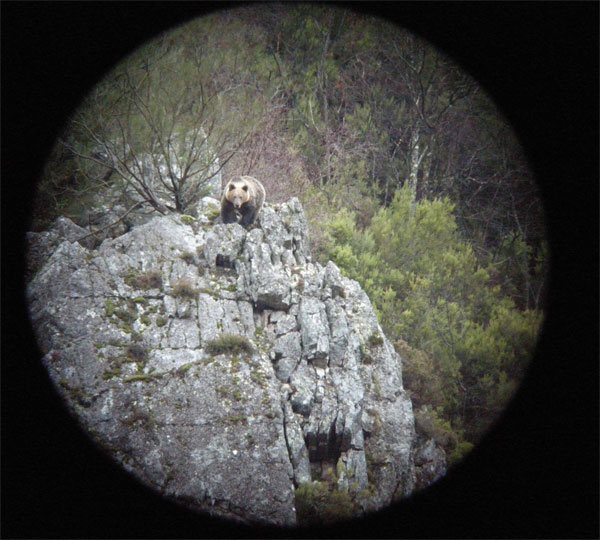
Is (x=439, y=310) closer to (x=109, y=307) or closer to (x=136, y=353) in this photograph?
(x=136, y=353)

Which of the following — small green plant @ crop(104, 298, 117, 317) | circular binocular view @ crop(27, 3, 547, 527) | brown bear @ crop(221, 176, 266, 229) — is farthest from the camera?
brown bear @ crop(221, 176, 266, 229)

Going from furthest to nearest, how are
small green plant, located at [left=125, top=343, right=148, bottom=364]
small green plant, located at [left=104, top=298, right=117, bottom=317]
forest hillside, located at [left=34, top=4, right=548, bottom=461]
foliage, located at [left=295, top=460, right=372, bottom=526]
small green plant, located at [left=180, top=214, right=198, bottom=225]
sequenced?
forest hillside, located at [left=34, top=4, right=548, bottom=461] → small green plant, located at [left=180, top=214, right=198, bottom=225] → small green plant, located at [left=104, top=298, right=117, bottom=317] → small green plant, located at [left=125, top=343, right=148, bottom=364] → foliage, located at [left=295, top=460, right=372, bottom=526]

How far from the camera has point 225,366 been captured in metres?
6.16

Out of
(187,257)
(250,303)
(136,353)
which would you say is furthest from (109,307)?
(250,303)

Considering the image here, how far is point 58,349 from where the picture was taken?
5586mm

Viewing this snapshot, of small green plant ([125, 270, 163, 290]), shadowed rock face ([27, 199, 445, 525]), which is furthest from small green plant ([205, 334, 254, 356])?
small green plant ([125, 270, 163, 290])

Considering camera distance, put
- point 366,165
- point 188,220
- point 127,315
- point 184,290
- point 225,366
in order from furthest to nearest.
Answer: point 366,165 < point 188,220 < point 184,290 < point 127,315 < point 225,366

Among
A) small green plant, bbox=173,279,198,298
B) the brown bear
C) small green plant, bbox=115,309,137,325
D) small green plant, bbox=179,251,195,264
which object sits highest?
the brown bear

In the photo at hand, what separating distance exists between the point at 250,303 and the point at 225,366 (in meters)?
1.36

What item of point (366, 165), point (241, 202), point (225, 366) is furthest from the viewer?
point (366, 165)

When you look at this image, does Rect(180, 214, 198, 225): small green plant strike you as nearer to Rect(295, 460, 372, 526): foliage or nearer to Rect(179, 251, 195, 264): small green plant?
Rect(179, 251, 195, 264): small green plant

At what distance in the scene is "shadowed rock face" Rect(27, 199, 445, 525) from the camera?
5.35 m

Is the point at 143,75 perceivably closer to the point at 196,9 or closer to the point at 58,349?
the point at 196,9

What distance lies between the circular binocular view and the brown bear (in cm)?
4
